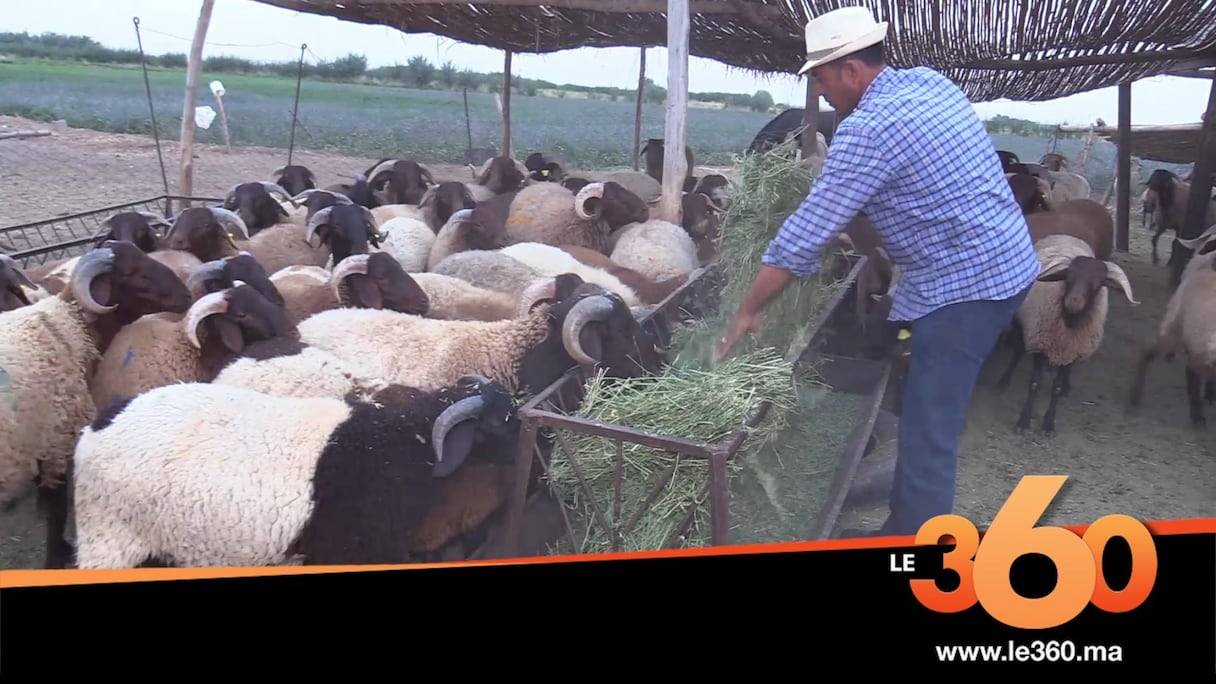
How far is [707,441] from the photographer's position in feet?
11.2

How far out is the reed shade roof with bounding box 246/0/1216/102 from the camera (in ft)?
22.8

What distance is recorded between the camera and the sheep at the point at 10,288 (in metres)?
5.09

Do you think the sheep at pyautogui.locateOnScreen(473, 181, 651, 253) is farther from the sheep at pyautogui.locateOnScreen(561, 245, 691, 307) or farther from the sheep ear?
the sheep ear

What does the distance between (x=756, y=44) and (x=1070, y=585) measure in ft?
26.2

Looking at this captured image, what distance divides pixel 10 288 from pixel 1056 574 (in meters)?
5.80

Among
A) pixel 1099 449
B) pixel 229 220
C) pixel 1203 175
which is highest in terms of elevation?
pixel 1203 175

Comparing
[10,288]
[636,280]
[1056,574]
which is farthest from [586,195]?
[1056,574]

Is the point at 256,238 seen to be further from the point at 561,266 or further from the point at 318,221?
the point at 561,266

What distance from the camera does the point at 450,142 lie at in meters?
29.1

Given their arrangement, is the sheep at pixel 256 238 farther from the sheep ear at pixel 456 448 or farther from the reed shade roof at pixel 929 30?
the sheep ear at pixel 456 448

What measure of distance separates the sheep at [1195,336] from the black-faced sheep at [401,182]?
24.7ft

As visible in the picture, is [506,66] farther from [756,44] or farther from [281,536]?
[281,536]

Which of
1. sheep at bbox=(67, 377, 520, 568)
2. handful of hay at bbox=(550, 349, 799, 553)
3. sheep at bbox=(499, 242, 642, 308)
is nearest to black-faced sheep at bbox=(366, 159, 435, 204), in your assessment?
sheep at bbox=(499, 242, 642, 308)

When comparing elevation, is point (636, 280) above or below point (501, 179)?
below
